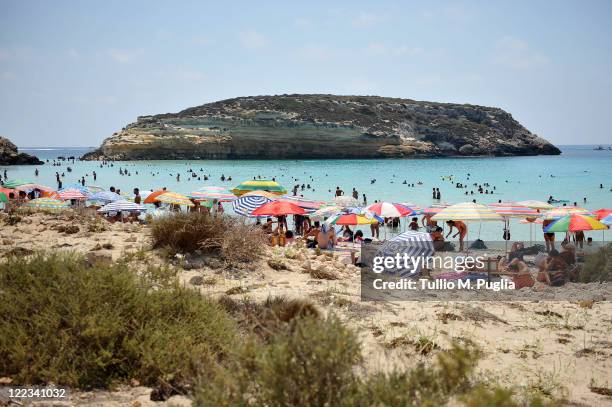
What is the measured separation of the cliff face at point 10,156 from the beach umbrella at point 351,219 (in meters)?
76.4

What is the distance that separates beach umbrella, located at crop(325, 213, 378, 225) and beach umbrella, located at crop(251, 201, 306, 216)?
1.11 meters

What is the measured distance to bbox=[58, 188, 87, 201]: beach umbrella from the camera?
64.7 feet

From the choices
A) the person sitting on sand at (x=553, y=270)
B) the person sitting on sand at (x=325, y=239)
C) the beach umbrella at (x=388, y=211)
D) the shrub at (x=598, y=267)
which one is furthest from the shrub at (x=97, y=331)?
the beach umbrella at (x=388, y=211)

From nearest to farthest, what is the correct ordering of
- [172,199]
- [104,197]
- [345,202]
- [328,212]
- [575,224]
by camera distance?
[575,224], [328,212], [172,199], [345,202], [104,197]

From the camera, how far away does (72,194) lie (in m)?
20.1

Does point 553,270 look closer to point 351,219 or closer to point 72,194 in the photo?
point 351,219

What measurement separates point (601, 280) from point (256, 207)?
9.85 m

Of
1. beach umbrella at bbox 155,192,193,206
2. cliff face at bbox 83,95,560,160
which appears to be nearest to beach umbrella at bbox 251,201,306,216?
beach umbrella at bbox 155,192,193,206

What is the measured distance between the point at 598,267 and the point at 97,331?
1003 centimetres

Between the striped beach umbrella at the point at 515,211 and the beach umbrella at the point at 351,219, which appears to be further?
the striped beach umbrella at the point at 515,211

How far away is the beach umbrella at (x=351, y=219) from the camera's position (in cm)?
1524

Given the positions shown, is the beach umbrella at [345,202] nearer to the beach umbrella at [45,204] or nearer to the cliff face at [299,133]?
the beach umbrella at [45,204]

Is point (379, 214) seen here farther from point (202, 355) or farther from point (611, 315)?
point (202, 355)

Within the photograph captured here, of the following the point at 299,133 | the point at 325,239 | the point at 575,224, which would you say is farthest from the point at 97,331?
the point at 299,133
